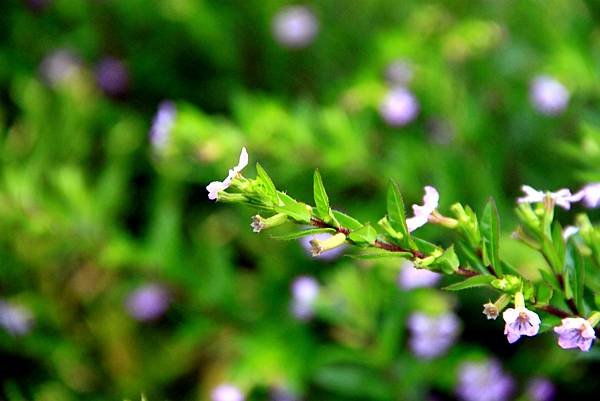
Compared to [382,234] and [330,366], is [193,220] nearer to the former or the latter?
[330,366]

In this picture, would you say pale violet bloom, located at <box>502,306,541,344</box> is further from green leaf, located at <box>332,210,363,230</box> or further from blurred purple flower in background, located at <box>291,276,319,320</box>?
blurred purple flower in background, located at <box>291,276,319,320</box>

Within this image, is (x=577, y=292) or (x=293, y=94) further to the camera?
(x=293, y=94)

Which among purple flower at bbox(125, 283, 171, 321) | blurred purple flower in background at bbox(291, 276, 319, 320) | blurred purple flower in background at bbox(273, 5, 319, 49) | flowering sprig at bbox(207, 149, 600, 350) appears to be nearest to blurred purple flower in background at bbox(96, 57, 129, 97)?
blurred purple flower in background at bbox(273, 5, 319, 49)

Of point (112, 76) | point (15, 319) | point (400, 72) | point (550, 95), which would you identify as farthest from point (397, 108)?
point (15, 319)

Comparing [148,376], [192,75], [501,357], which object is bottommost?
[148,376]

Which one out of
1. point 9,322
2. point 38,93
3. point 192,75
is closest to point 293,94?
point 192,75

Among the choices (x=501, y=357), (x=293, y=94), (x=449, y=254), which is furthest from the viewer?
(x=293, y=94)
